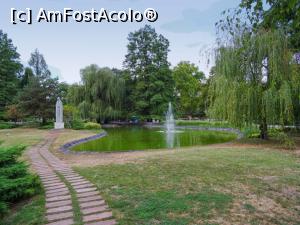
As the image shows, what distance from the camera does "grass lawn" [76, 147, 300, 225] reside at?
9.12 feet

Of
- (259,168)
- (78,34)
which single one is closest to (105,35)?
(78,34)

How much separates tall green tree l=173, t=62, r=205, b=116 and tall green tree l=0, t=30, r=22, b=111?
2084 centimetres

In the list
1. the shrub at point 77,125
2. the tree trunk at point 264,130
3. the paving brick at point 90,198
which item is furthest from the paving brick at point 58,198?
the shrub at point 77,125

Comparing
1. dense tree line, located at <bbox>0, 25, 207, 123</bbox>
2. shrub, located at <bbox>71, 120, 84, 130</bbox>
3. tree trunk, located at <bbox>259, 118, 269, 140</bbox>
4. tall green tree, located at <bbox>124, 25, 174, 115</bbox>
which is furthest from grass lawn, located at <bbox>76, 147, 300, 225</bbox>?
tall green tree, located at <bbox>124, 25, 174, 115</bbox>

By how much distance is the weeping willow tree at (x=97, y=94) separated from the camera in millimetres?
25453

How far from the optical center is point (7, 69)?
30.5m

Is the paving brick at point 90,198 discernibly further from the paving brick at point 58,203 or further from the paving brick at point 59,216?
the paving brick at point 59,216

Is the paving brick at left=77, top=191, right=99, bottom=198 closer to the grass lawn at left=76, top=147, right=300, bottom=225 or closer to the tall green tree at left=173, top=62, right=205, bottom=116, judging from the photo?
the grass lawn at left=76, top=147, right=300, bottom=225

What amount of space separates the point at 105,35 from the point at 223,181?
1181cm

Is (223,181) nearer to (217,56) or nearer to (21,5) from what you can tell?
(217,56)

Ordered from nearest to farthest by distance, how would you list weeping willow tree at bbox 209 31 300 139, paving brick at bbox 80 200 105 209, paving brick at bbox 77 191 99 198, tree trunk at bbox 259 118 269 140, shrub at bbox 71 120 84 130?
paving brick at bbox 80 200 105 209 < paving brick at bbox 77 191 99 198 < weeping willow tree at bbox 209 31 300 139 < tree trunk at bbox 259 118 269 140 < shrub at bbox 71 120 84 130

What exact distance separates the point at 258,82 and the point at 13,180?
8505 millimetres

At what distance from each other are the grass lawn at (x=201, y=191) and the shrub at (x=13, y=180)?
994 mm

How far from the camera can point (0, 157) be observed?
3404 mm
